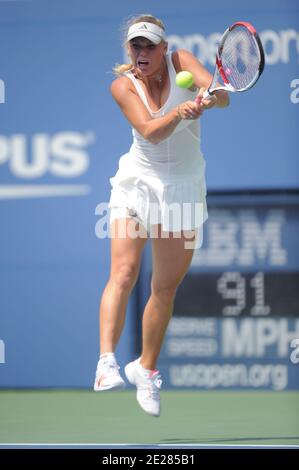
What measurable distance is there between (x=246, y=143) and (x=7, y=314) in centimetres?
137

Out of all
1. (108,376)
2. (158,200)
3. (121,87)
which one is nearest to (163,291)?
(158,200)

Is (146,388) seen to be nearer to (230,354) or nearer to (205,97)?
(205,97)

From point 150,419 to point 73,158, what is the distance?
146 cm

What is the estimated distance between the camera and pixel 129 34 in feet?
13.0

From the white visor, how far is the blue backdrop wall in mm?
1665

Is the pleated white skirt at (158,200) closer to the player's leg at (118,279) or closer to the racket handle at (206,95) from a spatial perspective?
the player's leg at (118,279)

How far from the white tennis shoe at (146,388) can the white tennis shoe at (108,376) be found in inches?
10.5

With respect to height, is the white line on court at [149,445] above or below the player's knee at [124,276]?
below

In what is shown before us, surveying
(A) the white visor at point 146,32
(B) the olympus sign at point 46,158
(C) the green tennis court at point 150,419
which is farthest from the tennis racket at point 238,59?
(B) the olympus sign at point 46,158

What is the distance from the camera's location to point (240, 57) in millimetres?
3941

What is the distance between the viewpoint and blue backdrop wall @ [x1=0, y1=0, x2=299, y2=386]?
5.65m

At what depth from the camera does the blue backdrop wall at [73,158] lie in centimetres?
565

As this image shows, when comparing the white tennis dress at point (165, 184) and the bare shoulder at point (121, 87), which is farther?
the white tennis dress at point (165, 184)

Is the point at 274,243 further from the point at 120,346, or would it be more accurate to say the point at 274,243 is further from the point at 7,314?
the point at 7,314
